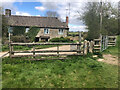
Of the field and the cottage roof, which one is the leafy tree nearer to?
the cottage roof

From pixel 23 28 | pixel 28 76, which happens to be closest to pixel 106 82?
pixel 28 76

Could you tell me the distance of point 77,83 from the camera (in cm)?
427

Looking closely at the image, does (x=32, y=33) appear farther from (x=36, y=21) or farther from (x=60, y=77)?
(x=60, y=77)

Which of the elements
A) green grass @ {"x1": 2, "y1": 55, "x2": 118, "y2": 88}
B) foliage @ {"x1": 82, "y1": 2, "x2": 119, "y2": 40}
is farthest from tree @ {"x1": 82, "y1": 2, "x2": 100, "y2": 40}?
green grass @ {"x1": 2, "y1": 55, "x2": 118, "y2": 88}

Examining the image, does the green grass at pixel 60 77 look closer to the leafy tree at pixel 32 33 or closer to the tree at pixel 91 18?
the tree at pixel 91 18

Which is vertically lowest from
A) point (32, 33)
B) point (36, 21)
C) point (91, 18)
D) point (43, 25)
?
point (32, 33)

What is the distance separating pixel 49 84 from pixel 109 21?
808 inches

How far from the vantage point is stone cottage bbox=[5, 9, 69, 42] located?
29000 mm

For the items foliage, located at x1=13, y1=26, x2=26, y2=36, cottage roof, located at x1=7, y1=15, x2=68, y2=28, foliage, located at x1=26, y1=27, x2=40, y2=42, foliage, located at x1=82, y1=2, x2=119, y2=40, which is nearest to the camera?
foliage, located at x1=82, y1=2, x2=119, y2=40

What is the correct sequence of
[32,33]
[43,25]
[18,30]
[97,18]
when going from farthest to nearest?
1. [43,25]
2. [18,30]
3. [32,33]
4. [97,18]

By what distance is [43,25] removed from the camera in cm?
2961

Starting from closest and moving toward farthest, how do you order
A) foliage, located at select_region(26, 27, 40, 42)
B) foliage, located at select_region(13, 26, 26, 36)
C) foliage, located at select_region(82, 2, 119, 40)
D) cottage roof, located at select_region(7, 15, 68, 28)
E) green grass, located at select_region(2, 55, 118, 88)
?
green grass, located at select_region(2, 55, 118, 88) → foliage, located at select_region(82, 2, 119, 40) → foliage, located at select_region(26, 27, 40, 42) → foliage, located at select_region(13, 26, 26, 36) → cottage roof, located at select_region(7, 15, 68, 28)

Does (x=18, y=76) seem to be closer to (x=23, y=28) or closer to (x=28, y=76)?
(x=28, y=76)

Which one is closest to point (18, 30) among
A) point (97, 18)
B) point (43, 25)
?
point (43, 25)
